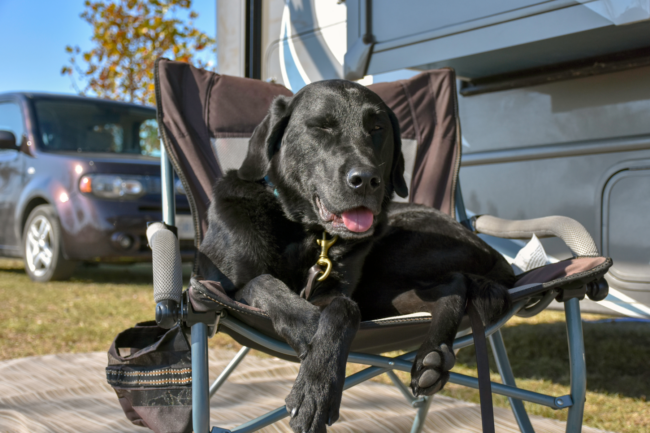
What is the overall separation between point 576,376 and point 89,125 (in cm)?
496

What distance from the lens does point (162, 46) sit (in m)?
10.1

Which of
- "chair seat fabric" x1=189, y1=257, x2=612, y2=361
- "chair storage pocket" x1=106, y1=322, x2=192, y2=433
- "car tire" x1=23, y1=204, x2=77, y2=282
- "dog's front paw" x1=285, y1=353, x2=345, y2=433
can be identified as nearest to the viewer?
"dog's front paw" x1=285, y1=353, x2=345, y2=433

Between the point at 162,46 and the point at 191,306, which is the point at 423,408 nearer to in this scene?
the point at 191,306

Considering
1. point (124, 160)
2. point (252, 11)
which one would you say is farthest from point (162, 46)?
point (252, 11)

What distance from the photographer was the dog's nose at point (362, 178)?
1.53 meters

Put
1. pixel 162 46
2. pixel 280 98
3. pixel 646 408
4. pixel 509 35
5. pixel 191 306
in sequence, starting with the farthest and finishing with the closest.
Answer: pixel 162 46 → pixel 646 408 → pixel 509 35 → pixel 280 98 → pixel 191 306

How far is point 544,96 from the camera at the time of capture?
255cm

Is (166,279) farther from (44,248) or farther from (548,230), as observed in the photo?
(44,248)

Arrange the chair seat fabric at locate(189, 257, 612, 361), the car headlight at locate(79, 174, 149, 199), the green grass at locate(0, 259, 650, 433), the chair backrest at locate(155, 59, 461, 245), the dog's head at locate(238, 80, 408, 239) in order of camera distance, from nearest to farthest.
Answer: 1. the chair seat fabric at locate(189, 257, 612, 361)
2. the dog's head at locate(238, 80, 408, 239)
3. the chair backrest at locate(155, 59, 461, 245)
4. the green grass at locate(0, 259, 650, 433)
5. the car headlight at locate(79, 174, 149, 199)

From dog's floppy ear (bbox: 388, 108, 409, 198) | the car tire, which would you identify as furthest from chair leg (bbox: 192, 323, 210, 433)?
the car tire

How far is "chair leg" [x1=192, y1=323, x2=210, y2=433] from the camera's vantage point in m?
1.29

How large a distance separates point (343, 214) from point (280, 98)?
52cm

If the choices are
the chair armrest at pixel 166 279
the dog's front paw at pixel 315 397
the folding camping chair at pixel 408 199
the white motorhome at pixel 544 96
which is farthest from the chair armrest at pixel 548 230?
the chair armrest at pixel 166 279

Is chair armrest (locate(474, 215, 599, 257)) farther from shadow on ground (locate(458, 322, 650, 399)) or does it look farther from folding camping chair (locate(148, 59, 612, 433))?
shadow on ground (locate(458, 322, 650, 399))
